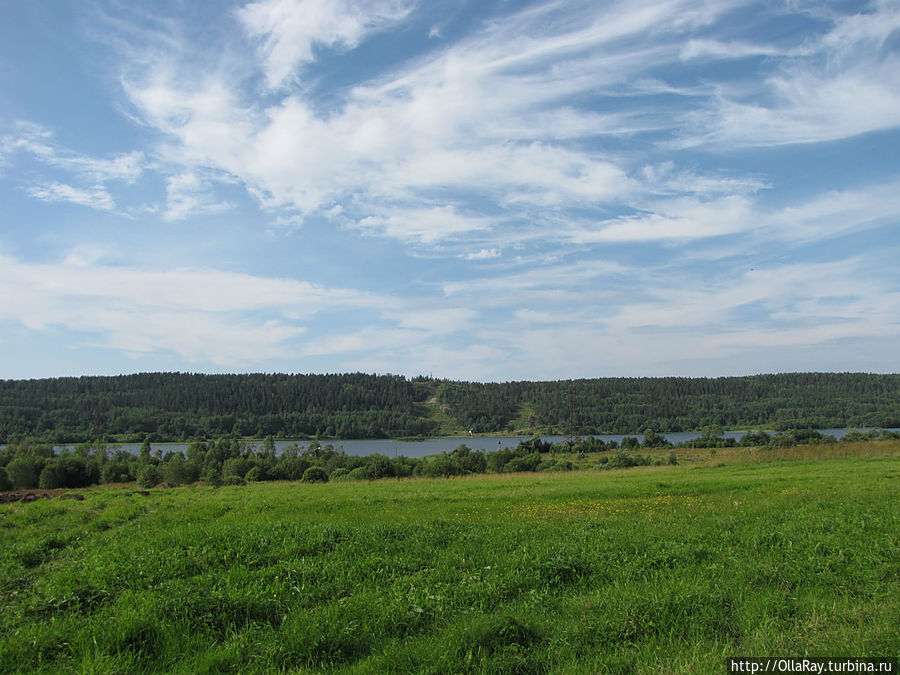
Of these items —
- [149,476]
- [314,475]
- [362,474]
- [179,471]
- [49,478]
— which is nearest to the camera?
[362,474]

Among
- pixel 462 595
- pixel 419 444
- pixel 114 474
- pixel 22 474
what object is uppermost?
pixel 462 595

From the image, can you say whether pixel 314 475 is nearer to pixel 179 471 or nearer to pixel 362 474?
pixel 362 474

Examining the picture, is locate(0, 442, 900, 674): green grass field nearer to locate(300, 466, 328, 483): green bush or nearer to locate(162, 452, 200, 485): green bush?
locate(300, 466, 328, 483): green bush

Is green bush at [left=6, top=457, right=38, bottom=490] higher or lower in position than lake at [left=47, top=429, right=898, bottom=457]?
higher

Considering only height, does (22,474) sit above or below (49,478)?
above

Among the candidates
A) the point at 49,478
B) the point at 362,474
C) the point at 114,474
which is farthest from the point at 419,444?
the point at 362,474

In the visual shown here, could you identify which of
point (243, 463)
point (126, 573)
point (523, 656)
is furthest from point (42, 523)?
point (243, 463)

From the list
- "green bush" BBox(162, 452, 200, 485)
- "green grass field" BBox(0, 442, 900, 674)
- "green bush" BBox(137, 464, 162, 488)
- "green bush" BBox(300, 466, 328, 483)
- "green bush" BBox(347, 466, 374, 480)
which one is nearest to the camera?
"green grass field" BBox(0, 442, 900, 674)

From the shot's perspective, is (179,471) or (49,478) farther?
(179,471)

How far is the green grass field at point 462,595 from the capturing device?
19.3 feet

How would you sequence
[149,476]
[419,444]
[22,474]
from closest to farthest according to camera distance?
[149,476] → [22,474] → [419,444]

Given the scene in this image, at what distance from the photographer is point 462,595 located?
7.66 metres

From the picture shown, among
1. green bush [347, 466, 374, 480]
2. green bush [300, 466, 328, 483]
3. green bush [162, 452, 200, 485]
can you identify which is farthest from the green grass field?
green bush [162, 452, 200, 485]

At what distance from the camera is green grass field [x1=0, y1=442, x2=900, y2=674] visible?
589 centimetres
